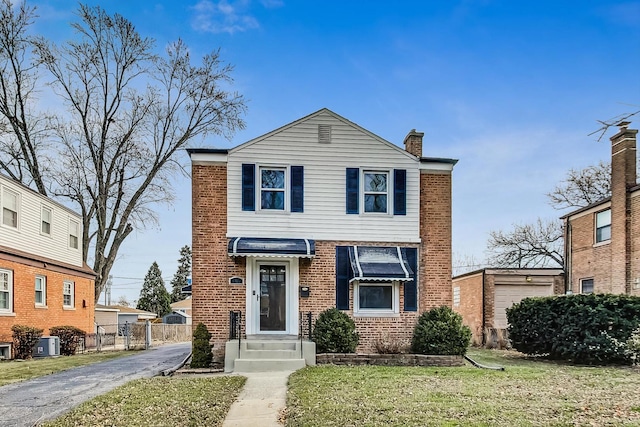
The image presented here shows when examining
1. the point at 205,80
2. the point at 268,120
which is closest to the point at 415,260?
the point at 268,120

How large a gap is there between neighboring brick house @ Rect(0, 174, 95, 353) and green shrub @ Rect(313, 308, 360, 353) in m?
10.5

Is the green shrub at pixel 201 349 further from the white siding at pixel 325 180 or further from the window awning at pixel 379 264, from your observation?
the window awning at pixel 379 264

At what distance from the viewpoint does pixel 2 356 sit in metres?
17.0

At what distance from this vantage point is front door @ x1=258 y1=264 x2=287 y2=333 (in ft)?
47.0

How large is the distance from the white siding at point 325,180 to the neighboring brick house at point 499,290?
7414 millimetres

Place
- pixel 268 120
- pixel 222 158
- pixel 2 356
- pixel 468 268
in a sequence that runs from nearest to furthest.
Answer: pixel 222 158 < pixel 2 356 < pixel 268 120 < pixel 468 268

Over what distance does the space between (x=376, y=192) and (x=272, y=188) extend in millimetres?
2889

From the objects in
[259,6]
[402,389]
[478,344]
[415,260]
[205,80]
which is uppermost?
[205,80]

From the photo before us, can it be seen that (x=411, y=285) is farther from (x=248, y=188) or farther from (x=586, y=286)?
(x=586, y=286)

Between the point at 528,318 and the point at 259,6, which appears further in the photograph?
the point at 528,318

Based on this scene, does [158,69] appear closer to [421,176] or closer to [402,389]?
[421,176]

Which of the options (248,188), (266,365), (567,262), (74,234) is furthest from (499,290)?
(74,234)

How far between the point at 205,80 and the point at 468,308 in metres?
19.1

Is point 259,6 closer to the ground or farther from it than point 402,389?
farther from it
